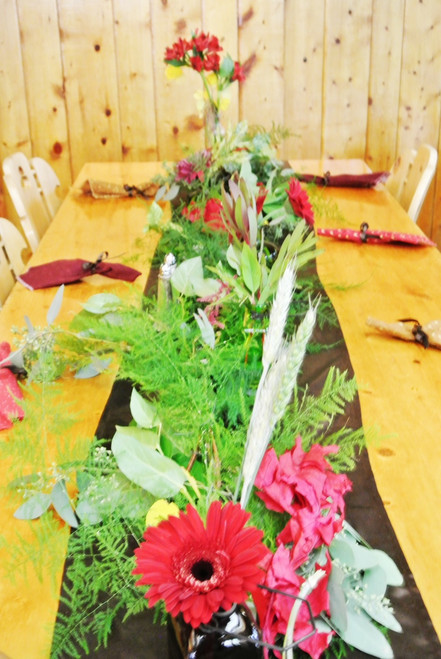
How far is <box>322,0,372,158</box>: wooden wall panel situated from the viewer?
3344 millimetres

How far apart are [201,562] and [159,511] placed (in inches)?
7.6

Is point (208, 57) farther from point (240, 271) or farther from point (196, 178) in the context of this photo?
point (240, 271)

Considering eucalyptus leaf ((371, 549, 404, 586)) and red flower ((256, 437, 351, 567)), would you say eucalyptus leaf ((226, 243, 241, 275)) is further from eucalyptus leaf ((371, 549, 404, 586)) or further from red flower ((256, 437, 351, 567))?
eucalyptus leaf ((371, 549, 404, 586))

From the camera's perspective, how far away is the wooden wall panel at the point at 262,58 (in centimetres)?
332

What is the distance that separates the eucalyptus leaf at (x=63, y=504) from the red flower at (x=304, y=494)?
0.68 ft

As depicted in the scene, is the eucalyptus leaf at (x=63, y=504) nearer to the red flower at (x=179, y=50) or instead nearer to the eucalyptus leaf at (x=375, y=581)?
the eucalyptus leaf at (x=375, y=581)

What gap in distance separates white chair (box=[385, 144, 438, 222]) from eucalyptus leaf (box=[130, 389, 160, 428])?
1640 millimetres

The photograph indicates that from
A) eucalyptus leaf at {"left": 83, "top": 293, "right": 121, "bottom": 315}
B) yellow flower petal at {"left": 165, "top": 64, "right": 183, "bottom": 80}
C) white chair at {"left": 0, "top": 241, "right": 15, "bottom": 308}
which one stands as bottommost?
white chair at {"left": 0, "top": 241, "right": 15, "bottom": 308}

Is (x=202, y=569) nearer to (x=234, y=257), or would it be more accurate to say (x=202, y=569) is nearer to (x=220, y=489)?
(x=220, y=489)

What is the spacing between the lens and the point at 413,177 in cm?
258

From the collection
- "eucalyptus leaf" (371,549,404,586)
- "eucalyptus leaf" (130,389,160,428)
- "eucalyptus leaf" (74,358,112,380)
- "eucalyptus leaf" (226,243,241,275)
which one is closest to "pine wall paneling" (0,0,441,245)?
"eucalyptus leaf" (74,358,112,380)

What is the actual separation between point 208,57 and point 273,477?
5.66 feet

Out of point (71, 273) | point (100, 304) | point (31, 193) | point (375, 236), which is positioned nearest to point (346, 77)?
point (31, 193)

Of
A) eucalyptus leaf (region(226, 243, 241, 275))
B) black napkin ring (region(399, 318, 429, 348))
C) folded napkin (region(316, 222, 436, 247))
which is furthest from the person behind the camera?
folded napkin (region(316, 222, 436, 247))
